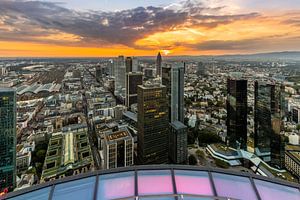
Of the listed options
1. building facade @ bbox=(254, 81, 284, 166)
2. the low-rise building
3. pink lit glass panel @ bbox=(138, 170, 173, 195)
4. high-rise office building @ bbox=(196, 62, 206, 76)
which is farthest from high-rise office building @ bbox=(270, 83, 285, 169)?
high-rise office building @ bbox=(196, 62, 206, 76)

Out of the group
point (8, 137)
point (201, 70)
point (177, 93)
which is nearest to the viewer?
point (8, 137)

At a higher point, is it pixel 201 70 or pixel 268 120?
pixel 201 70

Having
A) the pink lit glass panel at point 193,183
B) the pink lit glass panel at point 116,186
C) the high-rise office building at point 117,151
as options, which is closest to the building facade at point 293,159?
the high-rise office building at point 117,151

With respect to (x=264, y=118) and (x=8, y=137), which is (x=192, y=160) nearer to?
(x=264, y=118)

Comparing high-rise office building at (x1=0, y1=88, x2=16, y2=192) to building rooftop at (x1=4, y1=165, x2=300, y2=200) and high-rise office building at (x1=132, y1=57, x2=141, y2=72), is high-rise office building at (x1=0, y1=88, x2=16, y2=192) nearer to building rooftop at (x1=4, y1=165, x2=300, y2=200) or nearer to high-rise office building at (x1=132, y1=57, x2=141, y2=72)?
building rooftop at (x1=4, y1=165, x2=300, y2=200)

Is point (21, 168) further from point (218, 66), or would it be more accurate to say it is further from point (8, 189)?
point (218, 66)

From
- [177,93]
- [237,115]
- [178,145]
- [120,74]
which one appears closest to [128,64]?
[120,74]

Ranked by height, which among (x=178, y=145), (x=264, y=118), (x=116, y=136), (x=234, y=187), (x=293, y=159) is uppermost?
(x=234, y=187)
